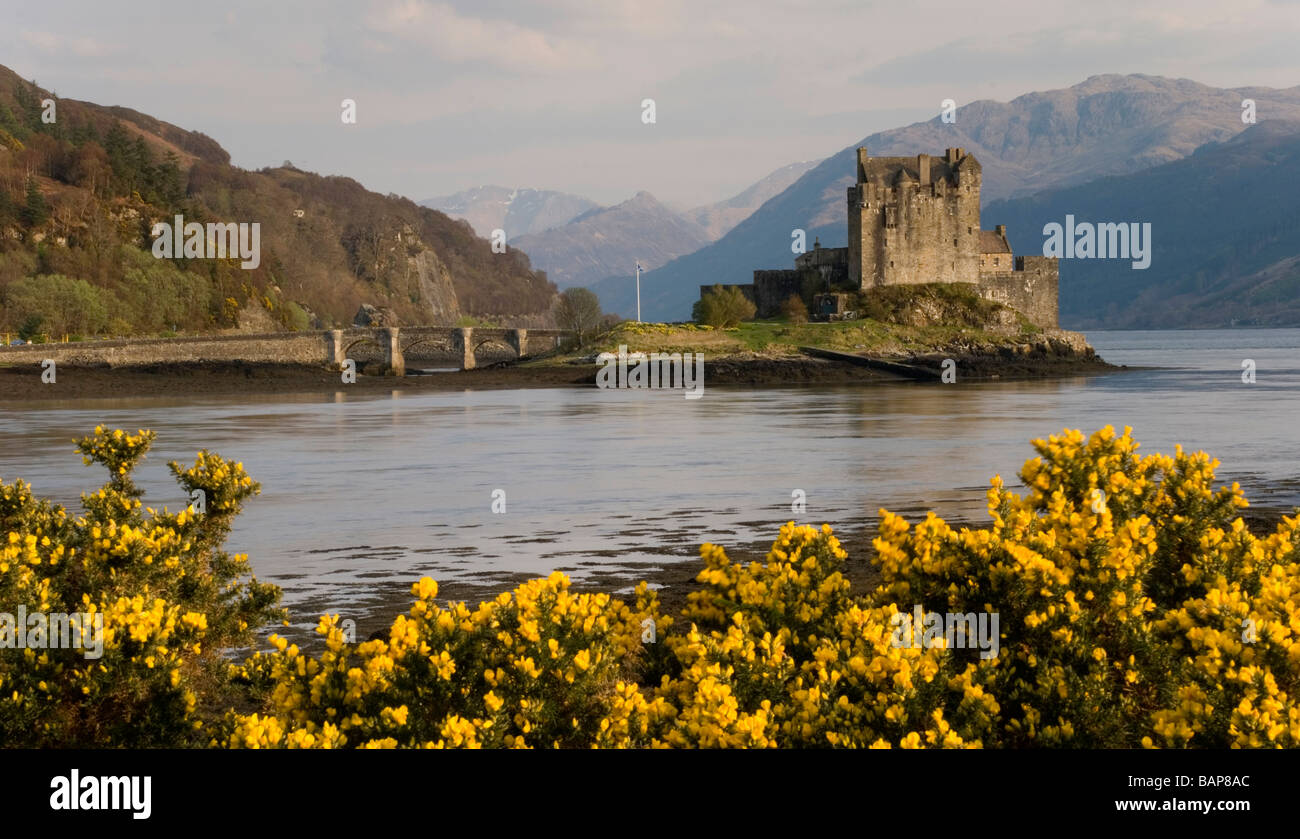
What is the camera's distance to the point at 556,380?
10431cm

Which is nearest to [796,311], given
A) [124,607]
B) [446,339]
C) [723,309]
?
[723,309]

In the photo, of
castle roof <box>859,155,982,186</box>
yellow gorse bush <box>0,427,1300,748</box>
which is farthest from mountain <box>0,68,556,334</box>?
yellow gorse bush <box>0,427,1300,748</box>

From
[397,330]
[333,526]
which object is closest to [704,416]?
[333,526]

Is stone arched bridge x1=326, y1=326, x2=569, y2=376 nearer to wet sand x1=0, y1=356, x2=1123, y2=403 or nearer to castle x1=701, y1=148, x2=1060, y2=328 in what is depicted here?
wet sand x1=0, y1=356, x2=1123, y2=403

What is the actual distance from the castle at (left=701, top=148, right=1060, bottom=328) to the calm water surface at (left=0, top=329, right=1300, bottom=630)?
37.0m

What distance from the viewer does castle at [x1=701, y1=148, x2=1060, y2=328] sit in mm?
116375

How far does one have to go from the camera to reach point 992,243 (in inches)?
5025

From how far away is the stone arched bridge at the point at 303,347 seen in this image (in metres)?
99.0

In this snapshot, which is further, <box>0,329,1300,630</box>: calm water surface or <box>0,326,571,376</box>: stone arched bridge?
<box>0,326,571,376</box>: stone arched bridge

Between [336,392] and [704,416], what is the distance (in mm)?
43047

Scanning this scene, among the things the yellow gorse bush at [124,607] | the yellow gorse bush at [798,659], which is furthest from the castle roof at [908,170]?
the yellow gorse bush at [798,659]

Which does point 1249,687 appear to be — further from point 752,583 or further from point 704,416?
point 704,416

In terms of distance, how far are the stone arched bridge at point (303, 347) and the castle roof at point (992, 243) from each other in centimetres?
4283

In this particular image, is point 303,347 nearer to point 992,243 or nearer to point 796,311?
point 796,311
